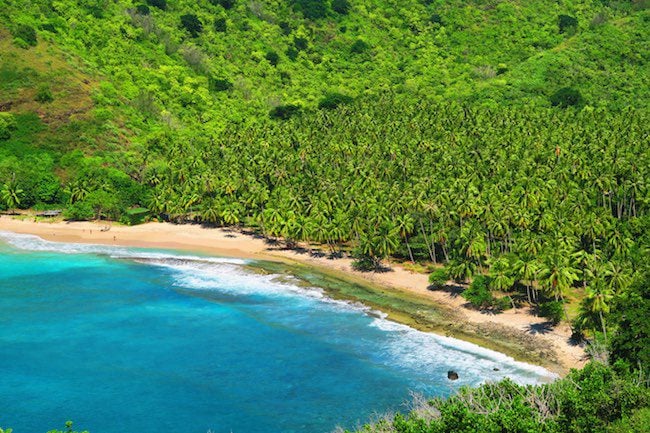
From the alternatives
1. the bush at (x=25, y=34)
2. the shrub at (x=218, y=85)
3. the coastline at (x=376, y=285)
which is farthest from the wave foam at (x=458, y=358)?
the bush at (x=25, y=34)

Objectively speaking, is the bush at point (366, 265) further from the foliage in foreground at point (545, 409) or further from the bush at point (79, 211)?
the bush at point (79, 211)

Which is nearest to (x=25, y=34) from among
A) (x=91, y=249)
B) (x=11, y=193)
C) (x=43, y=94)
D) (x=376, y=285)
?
(x=43, y=94)

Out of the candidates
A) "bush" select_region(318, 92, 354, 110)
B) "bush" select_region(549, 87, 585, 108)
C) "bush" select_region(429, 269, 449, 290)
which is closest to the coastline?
"bush" select_region(429, 269, 449, 290)

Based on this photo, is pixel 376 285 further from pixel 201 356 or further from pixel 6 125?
pixel 6 125

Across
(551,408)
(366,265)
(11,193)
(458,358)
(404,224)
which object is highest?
(11,193)

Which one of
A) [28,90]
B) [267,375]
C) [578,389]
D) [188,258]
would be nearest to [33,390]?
[267,375]

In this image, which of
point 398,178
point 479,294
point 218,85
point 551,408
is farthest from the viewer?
point 218,85
